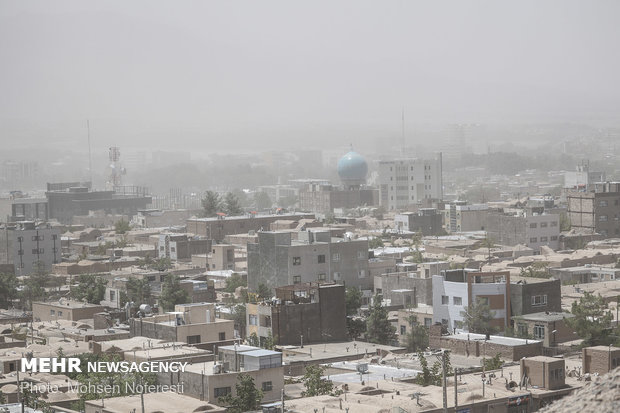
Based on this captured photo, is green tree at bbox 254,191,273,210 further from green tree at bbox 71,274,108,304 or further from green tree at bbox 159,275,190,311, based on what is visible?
green tree at bbox 159,275,190,311

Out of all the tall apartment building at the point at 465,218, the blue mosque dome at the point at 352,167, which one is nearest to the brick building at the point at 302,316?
the tall apartment building at the point at 465,218

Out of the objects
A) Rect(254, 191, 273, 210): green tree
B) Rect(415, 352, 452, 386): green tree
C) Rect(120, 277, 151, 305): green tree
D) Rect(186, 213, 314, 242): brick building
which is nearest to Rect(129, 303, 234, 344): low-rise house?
Rect(415, 352, 452, 386): green tree

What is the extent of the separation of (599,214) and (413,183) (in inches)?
1245

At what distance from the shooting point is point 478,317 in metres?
27.4

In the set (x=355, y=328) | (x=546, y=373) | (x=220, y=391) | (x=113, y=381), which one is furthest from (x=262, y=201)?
(x=546, y=373)

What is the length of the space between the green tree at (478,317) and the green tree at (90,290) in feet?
40.0

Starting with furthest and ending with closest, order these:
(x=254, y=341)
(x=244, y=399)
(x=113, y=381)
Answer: (x=254, y=341) < (x=113, y=381) < (x=244, y=399)

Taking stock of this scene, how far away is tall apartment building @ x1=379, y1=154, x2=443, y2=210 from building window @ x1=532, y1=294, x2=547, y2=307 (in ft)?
191

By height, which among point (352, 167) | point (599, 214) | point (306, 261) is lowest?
point (306, 261)

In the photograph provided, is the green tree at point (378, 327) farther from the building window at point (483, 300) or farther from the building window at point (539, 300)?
the building window at point (539, 300)

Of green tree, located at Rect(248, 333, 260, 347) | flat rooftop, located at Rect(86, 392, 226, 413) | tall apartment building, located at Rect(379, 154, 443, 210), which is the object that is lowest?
green tree, located at Rect(248, 333, 260, 347)

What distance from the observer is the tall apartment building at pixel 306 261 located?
36375 mm

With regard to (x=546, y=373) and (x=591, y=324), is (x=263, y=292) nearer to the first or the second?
(x=591, y=324)

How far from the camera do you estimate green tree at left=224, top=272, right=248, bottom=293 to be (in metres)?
40.1
